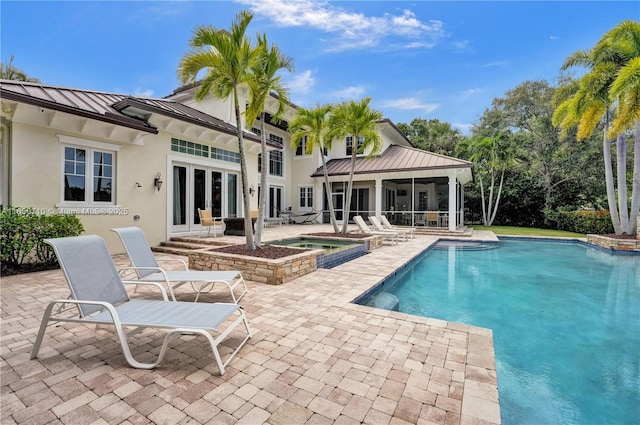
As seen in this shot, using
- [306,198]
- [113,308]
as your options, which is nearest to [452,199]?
[306,198]

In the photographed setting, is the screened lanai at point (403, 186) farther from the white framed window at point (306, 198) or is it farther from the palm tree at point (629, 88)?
the palm tree at point (629, 88)

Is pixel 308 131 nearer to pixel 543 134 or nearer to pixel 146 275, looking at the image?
pixel 146 275

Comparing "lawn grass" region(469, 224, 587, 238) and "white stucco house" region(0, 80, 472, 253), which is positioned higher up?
"white stucco house" region(0, 80, 472, 253)

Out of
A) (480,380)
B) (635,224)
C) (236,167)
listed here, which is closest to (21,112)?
(236,167)

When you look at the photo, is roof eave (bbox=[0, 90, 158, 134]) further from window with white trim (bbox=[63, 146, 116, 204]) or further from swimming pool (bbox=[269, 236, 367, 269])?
swimming pool (bbox=[269, 236, 367, 269])

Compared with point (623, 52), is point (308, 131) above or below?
below

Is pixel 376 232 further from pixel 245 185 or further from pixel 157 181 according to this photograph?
pixel 157 181

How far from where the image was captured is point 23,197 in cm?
740

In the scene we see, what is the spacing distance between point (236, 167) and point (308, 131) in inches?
148

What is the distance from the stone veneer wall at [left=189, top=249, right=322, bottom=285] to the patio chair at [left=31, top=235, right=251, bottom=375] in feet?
8.31

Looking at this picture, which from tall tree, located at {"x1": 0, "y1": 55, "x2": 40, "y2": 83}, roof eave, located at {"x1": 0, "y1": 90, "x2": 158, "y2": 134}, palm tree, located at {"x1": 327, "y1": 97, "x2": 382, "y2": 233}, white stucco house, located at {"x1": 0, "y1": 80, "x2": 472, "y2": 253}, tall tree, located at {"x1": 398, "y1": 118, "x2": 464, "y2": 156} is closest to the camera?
roof eave, located at {"x1": 0, "y1": 90, "x2": 158, "y2": 134}

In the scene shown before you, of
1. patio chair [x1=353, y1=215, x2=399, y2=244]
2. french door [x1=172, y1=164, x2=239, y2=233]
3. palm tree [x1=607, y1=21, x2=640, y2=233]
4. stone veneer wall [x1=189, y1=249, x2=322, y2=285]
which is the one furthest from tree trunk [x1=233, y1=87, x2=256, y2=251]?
palm tree [x1=607, y1=21, x2=640, y2=233]

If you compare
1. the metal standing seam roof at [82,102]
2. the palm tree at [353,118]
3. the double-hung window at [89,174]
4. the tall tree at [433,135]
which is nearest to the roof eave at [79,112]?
the metal standing seam roof at [82,102]

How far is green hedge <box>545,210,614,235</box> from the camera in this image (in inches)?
688
